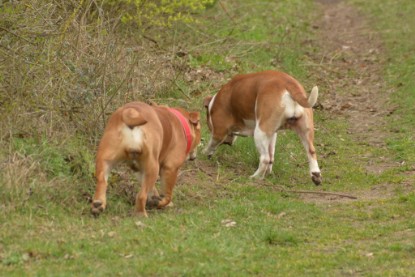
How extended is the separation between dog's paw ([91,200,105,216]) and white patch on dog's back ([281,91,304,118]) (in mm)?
3367

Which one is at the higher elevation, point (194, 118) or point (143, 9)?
point (143, 9)

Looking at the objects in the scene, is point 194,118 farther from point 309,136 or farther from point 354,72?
point 354,72

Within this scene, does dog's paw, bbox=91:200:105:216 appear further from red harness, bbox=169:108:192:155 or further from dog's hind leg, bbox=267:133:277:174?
dog's hind leg, bbox=267:133:277:174

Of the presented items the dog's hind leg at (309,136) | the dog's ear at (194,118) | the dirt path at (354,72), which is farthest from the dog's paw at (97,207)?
the dirt path at (354,72)

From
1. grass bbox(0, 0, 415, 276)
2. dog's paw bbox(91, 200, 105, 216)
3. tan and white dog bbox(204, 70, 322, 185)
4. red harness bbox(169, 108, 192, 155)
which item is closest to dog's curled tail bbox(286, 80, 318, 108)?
tan and white dog bbox(204, 70, 322, 185)

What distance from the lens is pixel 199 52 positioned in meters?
17.7

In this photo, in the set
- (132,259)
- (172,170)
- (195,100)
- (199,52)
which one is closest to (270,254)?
(132,259)

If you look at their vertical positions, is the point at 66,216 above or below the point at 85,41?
below

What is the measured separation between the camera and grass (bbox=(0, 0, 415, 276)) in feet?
25.8

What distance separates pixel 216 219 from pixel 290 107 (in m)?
2.57

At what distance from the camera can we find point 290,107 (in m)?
11.7

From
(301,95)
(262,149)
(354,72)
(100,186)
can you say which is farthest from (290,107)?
(354,72)

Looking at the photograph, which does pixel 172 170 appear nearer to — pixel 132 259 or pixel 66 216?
pixel 66 216

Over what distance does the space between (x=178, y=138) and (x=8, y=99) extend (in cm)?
195
